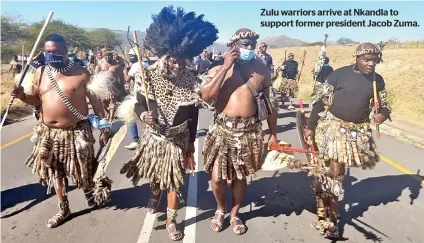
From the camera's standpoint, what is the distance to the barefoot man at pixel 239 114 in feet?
13.1

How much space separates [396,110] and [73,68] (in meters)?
13.2

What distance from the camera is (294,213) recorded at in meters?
4.95

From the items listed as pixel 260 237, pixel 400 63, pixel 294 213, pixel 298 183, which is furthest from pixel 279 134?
pixel 400 63

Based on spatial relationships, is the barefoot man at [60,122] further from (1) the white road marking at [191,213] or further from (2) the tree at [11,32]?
(2) the tree at [11,32]

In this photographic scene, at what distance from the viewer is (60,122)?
4.26 meters

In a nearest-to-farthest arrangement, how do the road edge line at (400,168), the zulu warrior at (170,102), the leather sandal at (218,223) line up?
the zulu warrior at (170,102)
the leather sandal at (218,223)
the road edge line at (400,168)

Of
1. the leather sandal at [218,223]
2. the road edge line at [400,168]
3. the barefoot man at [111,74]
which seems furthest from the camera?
the barefoot man at [111,74]

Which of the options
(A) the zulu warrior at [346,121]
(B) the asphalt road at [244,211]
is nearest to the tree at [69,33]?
(B) the asphalt road at [244,211]

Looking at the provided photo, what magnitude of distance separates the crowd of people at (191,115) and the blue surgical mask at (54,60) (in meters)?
0.01

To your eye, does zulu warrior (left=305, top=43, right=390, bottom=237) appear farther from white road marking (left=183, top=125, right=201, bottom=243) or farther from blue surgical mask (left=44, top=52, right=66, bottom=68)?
blue surgical mask (left=44, top=52, right=66, bottom=68)

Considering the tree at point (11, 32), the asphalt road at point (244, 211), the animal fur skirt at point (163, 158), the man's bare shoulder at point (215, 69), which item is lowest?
the asphalt road at point (244, 211)

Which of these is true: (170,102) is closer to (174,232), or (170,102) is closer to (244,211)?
(174,232)

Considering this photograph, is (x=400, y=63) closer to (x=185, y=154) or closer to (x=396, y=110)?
(x=396, y=110)

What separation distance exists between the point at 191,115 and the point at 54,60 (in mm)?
1719
